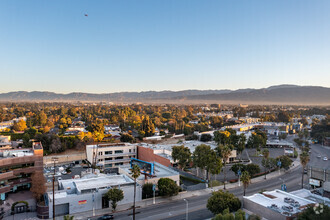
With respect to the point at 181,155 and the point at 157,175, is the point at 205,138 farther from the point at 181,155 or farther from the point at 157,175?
the point at 157,175

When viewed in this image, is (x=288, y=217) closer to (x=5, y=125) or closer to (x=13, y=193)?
(x=13, y=193)

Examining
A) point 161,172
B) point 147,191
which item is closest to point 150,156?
point 161,172

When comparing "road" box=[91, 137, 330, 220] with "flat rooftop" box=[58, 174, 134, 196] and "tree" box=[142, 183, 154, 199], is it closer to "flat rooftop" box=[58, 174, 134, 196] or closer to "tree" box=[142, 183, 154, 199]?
"tree" box=[142, 183, 154, 199]

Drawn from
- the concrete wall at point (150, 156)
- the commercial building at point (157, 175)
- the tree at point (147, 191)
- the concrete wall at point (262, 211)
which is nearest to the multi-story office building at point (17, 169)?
the commercial building at point (157, 175)

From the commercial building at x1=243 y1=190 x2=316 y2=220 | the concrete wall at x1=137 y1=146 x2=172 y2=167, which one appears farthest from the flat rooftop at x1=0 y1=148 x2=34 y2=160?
the commercial building at x1=243 y1=190 x2=316 y2=220

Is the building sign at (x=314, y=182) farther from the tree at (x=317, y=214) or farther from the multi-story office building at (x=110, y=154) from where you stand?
the multi-story office building at (x=110, y=154)

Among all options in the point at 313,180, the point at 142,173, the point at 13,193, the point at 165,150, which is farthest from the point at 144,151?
the point at 313,180
